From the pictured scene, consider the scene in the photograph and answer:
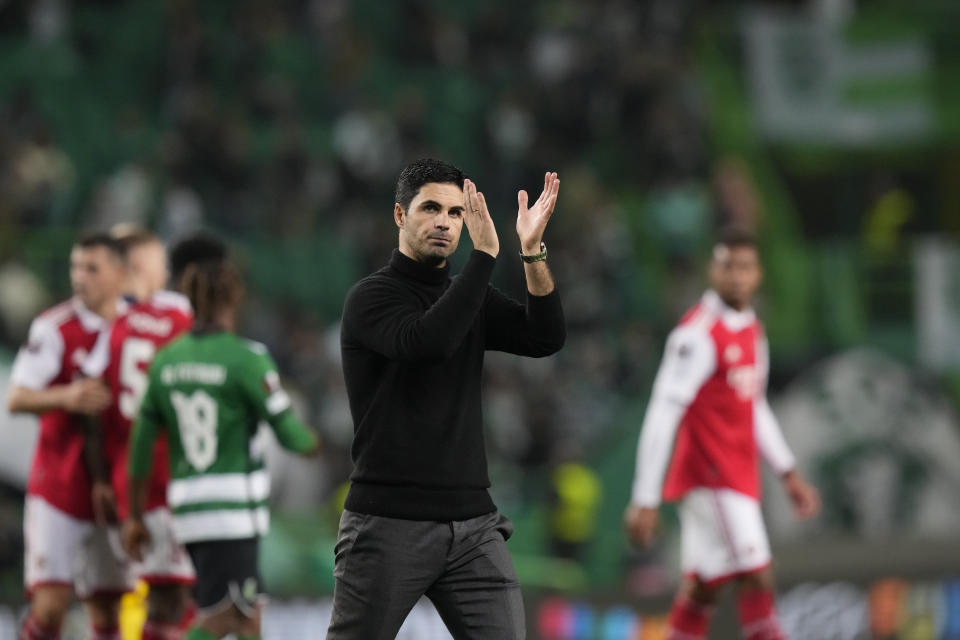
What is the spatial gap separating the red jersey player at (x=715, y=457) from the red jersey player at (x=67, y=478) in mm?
2576

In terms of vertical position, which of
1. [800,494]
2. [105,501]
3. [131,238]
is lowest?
[800,494]

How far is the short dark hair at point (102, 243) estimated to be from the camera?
6.99m

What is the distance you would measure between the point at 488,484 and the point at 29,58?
1246cm

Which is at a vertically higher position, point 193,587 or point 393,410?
point 393,410

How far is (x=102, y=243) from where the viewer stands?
700cm

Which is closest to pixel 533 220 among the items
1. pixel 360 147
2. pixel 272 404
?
pixel 272 404

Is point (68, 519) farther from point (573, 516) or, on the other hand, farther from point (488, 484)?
point (573, 516)

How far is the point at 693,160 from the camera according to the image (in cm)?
1616

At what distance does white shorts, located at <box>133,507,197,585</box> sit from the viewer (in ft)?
22.6

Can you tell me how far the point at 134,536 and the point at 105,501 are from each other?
0.44 meters

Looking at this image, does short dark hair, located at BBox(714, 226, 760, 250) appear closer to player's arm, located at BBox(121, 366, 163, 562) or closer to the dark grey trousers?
player's arm, located at BBox(121, 366, 163, 562)

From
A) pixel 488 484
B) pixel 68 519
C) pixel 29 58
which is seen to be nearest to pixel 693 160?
pixel 29 58

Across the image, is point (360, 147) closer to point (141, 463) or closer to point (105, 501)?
point (105, 501)

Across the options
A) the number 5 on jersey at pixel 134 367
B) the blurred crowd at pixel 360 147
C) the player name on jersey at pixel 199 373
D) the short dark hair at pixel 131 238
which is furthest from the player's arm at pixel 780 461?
the blurred crowd at pixel 360 147
